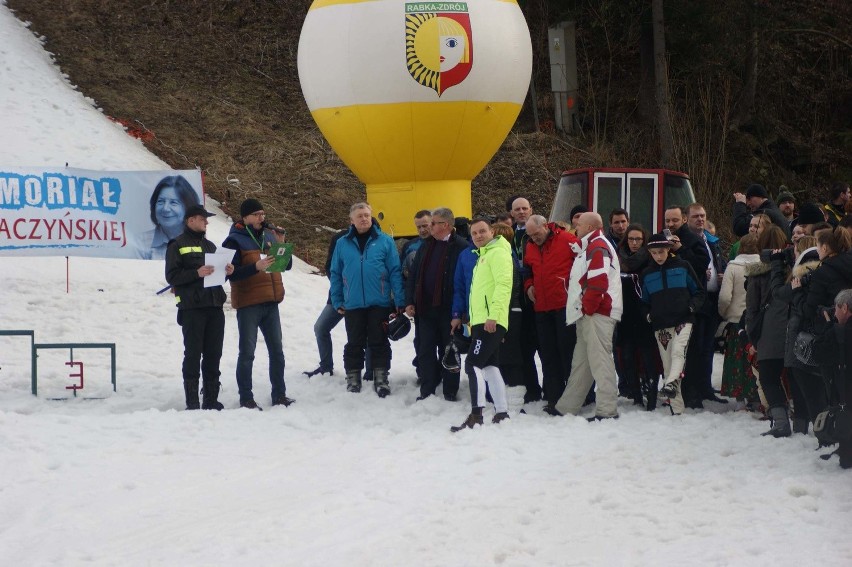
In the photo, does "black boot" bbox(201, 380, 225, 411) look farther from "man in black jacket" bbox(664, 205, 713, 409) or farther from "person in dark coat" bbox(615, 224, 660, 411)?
"man in black jacket" bbox(664, 205, 713, 409)

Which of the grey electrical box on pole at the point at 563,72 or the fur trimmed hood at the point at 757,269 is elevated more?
the grey electrical box on pole at the point at 563,72

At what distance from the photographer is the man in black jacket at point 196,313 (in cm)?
964

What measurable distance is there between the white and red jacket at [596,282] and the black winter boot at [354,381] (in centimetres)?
213

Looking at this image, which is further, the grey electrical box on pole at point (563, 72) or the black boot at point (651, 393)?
the grey electrical box on pole at point (563, 72)

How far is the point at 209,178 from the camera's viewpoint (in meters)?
21.8

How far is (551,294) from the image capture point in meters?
9.57

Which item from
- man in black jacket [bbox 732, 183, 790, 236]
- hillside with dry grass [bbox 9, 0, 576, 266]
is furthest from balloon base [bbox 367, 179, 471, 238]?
man in black jacket [bbox 732, 183, 790, 236]

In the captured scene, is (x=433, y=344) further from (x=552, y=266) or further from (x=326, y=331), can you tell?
(x=326, y=331)

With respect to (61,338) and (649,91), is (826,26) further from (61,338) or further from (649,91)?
(61,338)

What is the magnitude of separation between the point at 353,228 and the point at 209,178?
1198 cm

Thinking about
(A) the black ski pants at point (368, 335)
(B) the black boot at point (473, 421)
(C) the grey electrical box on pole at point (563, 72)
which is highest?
(C) the grey electrical box on pole at point (563, 72)

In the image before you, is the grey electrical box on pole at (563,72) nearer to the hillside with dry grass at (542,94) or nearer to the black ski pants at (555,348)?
the hillside with dry grass at (542,94)

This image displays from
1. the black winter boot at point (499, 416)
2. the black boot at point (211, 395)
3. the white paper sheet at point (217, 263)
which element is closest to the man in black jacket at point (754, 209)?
the black winter boot at point (499, 416)

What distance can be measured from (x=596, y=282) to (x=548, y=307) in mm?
673
